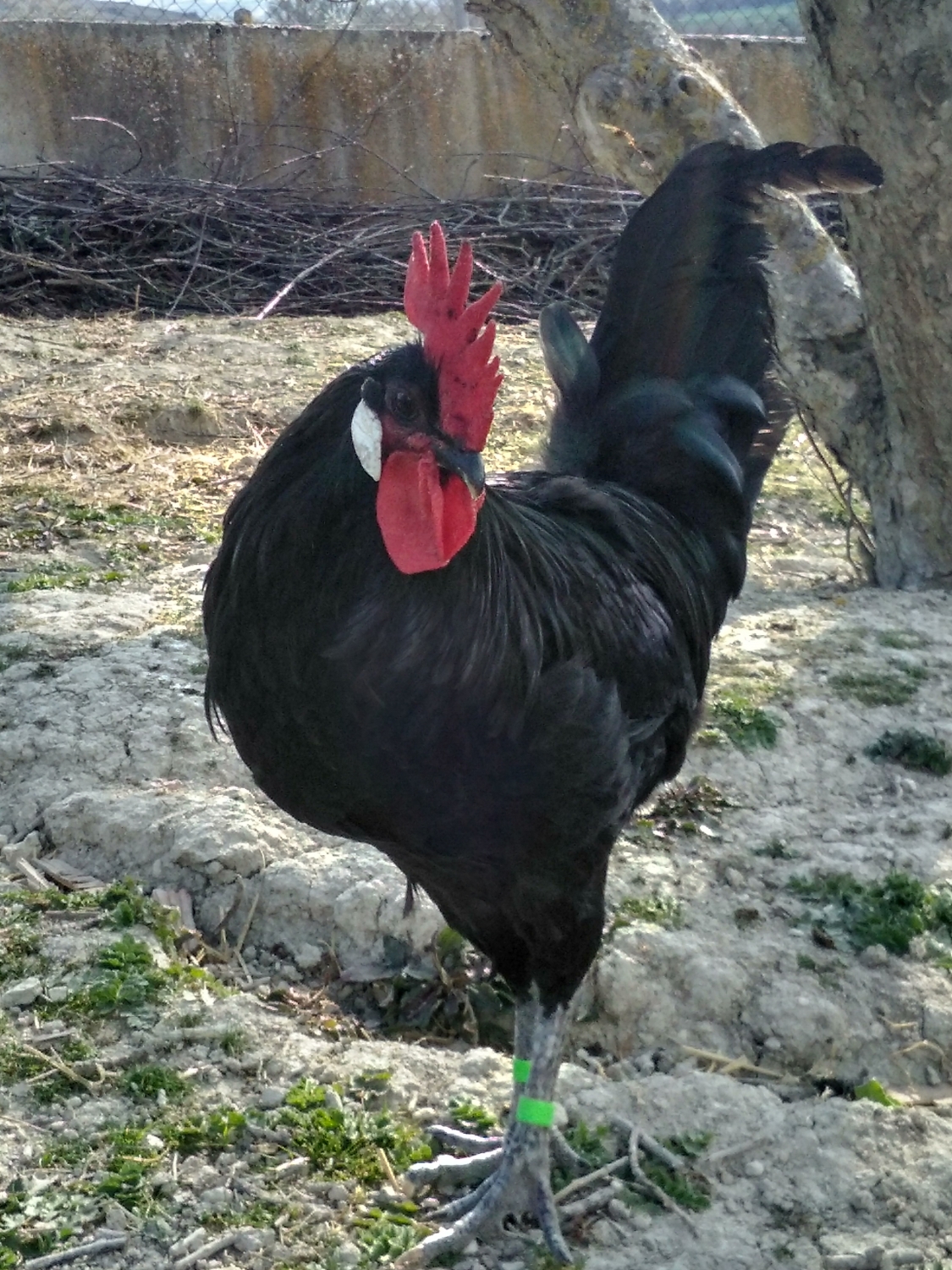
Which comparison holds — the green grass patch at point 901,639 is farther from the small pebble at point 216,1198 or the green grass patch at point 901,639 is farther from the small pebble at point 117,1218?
the small pebble at point 117,1218

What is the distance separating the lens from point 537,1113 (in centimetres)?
287

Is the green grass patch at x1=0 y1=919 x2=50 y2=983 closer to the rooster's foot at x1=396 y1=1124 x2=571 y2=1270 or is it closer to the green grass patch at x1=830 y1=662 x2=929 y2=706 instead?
the rooster's foot at x1=396 y1=1124 x2=571 y2=1270

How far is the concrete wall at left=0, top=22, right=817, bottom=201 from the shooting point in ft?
34.8

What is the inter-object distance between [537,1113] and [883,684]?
97.6 inches

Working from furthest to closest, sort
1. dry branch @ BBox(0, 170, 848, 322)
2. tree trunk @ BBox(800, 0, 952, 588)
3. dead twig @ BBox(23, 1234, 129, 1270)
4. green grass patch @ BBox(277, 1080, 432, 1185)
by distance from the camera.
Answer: dry branch @ BBox(0, 170, 848, 322)
tree trunk @ BBox(800, 0, 952, 588)
green grass patch @ BBox(277, 1080, 432, 1185)
dead twig @ BBox(23, 1234, 129, 1270)

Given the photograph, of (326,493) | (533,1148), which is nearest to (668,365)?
(326,493)

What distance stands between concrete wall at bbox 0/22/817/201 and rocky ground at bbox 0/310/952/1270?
695 centimetres

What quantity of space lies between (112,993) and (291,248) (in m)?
8.41

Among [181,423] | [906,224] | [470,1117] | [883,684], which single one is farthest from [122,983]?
[181,423]

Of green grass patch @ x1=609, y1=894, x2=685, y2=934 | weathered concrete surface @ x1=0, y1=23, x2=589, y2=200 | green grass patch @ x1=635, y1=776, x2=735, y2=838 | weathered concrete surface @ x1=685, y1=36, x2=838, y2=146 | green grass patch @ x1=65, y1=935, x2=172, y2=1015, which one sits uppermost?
weathered concrete surface @ x1=685, y1=36, x2=838, y2=146

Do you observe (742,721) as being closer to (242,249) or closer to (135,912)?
(135,912)

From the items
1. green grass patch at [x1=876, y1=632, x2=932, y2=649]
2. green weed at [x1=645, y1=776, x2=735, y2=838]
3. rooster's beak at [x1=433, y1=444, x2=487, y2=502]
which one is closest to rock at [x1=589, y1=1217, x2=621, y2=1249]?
green weed at [x1=645, y1=776, x2=735, y2=838]

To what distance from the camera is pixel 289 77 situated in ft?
35.9

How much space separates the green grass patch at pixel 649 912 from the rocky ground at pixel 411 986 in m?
0.01
